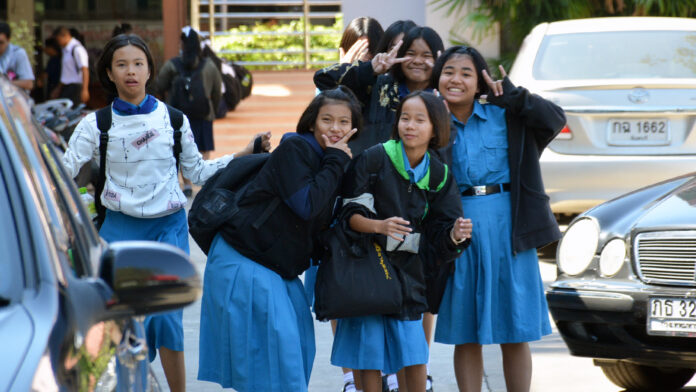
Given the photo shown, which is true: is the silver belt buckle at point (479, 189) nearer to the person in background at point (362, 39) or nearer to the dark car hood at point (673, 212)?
the dark car hood at point (673, 212)

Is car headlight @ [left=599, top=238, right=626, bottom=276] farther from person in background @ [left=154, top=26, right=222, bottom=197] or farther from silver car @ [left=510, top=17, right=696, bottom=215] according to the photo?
person in background @ [left=154, top=26, right=222, bottom=197]

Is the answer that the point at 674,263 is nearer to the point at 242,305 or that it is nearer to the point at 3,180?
the point at 242,305

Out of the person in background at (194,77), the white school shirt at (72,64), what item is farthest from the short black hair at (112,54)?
the white school shirt at (72,64)

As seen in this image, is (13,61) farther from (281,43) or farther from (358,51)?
(358,51)

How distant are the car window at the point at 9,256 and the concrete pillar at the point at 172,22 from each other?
13.6 meters

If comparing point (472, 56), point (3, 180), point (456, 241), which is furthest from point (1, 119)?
point (472, 56)

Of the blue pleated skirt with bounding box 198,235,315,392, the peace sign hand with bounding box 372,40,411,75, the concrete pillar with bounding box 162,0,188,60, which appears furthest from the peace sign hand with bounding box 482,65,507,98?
the concrete pillar with bounding box 162,0,188,60

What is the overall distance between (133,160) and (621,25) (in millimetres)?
5206

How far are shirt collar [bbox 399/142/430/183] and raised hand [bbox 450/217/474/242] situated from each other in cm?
25

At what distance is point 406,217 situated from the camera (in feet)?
14.8

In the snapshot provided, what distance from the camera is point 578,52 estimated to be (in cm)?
842

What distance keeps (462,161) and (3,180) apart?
270 centimetres

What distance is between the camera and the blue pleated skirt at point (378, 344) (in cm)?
443

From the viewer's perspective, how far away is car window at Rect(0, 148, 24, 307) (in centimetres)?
223
